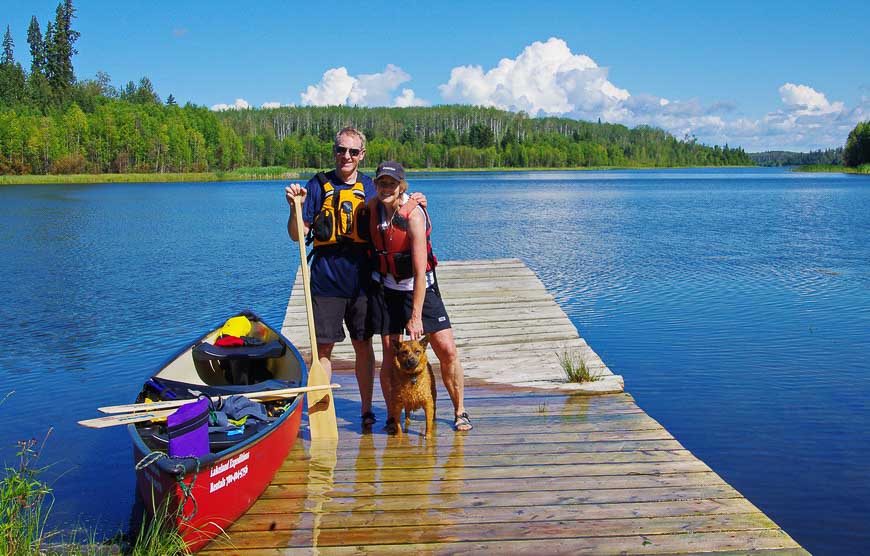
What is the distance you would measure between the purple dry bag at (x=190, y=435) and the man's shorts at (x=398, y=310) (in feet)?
4.47

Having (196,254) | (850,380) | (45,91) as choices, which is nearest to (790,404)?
(850,380)

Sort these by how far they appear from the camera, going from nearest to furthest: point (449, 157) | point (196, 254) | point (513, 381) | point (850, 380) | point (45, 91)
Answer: point (513, 381)
point (850, 380)
point (196, 254)
point (45, 91)
point (449, 157)

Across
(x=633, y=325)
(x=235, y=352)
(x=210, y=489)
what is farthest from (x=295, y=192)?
(x=633, y=325)

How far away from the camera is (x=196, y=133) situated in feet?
370

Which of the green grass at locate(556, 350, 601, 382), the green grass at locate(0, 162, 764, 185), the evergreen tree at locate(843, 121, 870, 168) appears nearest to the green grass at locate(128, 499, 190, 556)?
the green grass at locate(556, 350, 601, 382)

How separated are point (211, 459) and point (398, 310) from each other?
1675 millimetres

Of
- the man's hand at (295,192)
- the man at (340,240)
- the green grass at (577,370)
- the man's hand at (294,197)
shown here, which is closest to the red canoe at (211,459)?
the man at (340,240)

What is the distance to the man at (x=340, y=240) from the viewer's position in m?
4.98

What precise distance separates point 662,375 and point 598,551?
5.49 metres

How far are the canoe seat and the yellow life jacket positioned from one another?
1.71 m

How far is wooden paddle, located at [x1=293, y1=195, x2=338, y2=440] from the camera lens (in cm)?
499

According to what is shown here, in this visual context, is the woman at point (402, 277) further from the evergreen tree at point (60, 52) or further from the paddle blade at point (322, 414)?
the evergreen tree at point (60, 52)

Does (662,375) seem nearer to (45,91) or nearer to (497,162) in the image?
(45,91)

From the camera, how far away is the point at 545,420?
567 cm
